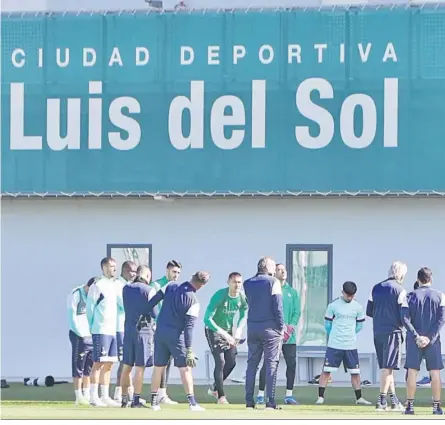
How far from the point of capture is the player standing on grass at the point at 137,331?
58.9ft

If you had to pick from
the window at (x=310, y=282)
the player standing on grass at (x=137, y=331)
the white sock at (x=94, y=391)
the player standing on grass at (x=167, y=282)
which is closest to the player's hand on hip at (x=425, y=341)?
the player standing on grass at (x=167, y=282)

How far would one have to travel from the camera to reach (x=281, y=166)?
2217 cm

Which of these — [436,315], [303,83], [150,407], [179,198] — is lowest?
[150,407]

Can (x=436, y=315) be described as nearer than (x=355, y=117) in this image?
Yes

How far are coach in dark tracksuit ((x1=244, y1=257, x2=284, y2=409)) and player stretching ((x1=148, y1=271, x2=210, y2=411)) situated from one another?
2.31ft

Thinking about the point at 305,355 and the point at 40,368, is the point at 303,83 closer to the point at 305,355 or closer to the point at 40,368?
the point at 305,355

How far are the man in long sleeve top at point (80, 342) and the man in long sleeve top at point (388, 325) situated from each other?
12.7 feet

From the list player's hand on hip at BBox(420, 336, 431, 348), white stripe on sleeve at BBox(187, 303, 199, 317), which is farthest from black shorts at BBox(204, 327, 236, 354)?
player's hand on hip at BBox(420, 336, 431, 348)

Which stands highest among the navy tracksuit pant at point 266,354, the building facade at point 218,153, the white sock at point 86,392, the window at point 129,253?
the building facade at point 218,153

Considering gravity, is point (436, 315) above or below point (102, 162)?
below

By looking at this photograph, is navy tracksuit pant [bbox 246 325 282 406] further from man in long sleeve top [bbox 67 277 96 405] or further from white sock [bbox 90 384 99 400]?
man in long sleeve top [bbox 67 277 96 405]

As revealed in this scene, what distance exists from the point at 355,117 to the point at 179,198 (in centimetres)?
315

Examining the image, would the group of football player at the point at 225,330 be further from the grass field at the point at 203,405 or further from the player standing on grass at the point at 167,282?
the grass field at the point at 203,405

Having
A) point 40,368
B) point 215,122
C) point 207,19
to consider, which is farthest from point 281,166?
point 40,368
